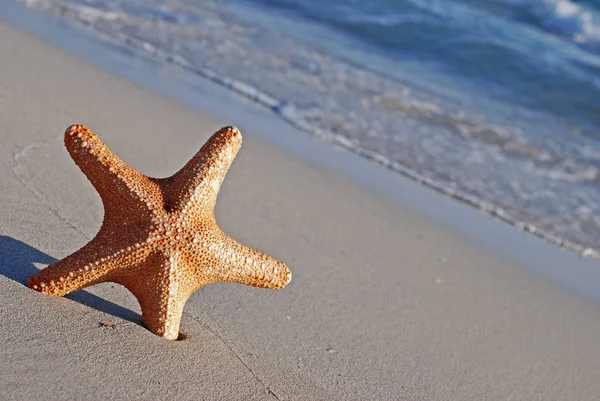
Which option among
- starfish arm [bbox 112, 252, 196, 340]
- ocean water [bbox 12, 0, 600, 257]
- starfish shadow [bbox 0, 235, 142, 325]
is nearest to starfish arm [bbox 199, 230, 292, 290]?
starfish arm [bbox 112, 252, 196, 340]

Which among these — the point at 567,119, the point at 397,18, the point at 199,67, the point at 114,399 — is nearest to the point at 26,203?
the point at 114,399

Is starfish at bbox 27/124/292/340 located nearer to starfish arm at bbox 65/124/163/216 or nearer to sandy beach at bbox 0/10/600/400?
starfish arm at bbox 65/124/163/216

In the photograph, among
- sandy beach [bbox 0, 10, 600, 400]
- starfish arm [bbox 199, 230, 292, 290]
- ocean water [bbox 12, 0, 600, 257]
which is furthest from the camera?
ocean water [bbox 12, 0, 600, 257]

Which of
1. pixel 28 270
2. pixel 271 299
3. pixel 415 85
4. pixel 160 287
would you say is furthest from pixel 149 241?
pixel 415 85

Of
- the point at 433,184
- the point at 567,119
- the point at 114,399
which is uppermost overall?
the point at 567,119

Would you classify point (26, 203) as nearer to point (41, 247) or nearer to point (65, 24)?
point (41, 247)

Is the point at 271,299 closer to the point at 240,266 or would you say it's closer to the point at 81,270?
the point at 240,266
